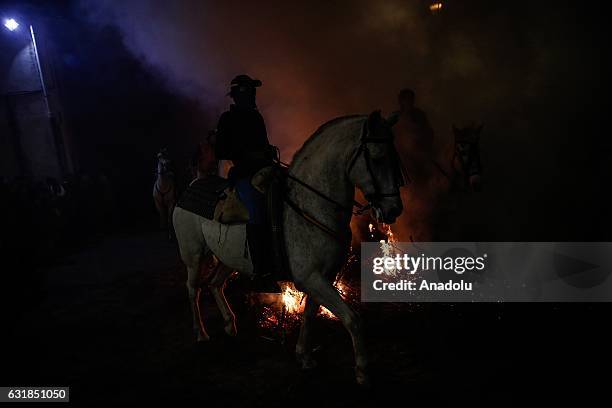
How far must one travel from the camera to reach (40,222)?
12211mm

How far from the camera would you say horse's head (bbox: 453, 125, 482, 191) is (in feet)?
21.8

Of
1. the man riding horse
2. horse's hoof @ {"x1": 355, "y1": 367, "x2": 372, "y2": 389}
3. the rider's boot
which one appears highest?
the man riding horse

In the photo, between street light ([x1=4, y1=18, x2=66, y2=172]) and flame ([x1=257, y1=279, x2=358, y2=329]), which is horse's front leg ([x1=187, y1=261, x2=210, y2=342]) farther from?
street light ([x1=4, y1=18, x2=66, y2=172])

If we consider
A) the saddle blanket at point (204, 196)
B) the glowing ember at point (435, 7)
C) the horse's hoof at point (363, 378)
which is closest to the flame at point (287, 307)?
the horse's hoof at point (363, 378)

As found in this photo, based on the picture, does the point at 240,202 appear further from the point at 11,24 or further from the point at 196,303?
the point at 11,24

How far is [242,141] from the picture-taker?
16.1ft

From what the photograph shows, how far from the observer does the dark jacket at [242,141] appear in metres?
4.89

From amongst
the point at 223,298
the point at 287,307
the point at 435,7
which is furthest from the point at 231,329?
the point at 435,7

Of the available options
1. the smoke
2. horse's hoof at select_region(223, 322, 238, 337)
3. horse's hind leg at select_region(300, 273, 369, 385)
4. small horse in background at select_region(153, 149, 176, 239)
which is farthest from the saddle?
small horse in background at select_region(153, 149, 176, 239)

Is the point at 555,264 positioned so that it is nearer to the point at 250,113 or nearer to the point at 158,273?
the point at 250,113

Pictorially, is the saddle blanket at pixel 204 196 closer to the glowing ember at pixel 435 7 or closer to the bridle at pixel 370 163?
the bridle at pixel 370 163

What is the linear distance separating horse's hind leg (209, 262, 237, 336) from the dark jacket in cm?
180

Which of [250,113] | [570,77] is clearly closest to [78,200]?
[250,113]

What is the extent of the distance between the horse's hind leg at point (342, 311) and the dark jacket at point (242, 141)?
1.57 meters
